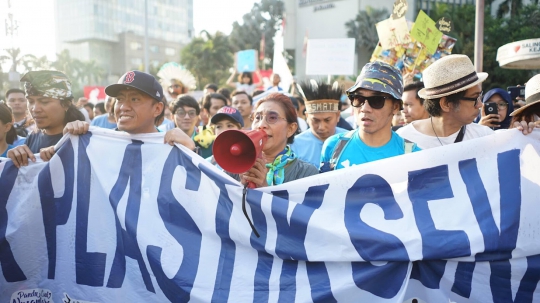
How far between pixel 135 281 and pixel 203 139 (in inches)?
89.5

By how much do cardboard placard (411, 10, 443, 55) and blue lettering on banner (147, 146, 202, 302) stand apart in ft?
13.3

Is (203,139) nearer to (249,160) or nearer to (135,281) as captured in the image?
(135,281)

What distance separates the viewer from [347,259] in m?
2.52

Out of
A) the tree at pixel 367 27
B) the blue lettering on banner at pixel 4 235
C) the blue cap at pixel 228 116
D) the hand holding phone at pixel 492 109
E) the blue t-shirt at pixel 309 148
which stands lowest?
the blue lettering on banner at pixel 4 235

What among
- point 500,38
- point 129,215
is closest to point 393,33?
point 129,215

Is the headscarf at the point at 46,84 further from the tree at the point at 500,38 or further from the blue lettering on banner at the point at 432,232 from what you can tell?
the tree at the point at 500,38

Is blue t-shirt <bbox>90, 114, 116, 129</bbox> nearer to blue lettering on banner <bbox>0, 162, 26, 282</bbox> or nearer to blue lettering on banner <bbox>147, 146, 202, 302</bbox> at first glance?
blue lettering on banner <bbox>0, 162, 26, 282</bbox>

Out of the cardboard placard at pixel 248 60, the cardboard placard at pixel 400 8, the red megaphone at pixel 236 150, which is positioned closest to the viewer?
the red megaphone at pixel 236 150

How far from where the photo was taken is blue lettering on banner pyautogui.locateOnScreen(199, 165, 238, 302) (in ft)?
8.72

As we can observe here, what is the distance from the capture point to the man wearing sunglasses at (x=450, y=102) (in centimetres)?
320

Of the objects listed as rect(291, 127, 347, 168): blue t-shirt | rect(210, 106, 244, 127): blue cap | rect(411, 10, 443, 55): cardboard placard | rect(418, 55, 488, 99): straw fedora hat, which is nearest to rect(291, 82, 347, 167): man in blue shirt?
rect(291, 127, 347, 168): blue t-shirt

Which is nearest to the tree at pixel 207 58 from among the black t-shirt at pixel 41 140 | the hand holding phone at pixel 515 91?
the hand holding phone at pixel 515 91

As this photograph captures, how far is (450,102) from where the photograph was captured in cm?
329

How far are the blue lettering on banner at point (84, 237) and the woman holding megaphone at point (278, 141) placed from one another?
0.92m
